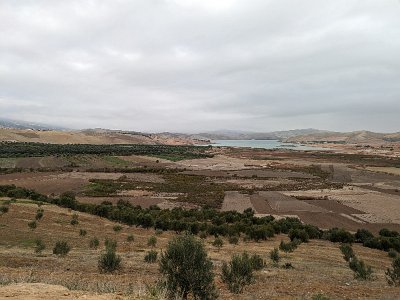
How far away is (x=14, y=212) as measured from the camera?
39.6m

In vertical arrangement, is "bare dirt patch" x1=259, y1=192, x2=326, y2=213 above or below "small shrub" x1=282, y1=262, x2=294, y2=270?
below

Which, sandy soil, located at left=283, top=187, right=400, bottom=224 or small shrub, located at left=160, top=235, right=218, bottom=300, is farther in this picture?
sandy soil, located at left=283, top=187, right=400, bottom=224

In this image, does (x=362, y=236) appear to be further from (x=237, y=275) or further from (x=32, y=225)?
(x=32, y=225)

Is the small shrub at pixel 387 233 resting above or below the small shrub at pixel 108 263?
below

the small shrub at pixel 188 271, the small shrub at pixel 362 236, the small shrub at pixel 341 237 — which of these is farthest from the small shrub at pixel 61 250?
the small shrub at pixel 362 236

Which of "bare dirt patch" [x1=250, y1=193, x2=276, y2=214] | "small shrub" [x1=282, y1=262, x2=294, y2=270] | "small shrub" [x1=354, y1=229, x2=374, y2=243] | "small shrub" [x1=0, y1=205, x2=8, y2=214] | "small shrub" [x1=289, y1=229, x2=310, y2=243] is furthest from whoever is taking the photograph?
"bare dirt patch" [x1=250, y1=193, x2=276, y2=214]

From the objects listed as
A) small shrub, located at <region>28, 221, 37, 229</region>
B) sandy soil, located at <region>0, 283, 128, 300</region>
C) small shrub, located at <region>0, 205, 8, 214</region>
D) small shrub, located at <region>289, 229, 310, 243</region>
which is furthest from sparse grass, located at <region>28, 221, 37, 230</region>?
sandy soil, located at <region>0, 283, 128, 300</region>

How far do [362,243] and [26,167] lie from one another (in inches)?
3614

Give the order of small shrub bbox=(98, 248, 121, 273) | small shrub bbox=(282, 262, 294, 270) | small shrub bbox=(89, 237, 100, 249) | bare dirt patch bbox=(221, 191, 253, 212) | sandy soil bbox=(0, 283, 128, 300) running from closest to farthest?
1. sandy soil bbox=(0, 283, 128, 300)
2. small shrub bbox=(98, 248, 121, 273)
3. small shrub bbox=(282, 262, 294, 270)
4. small shrub bbox=(89, 237, 100, 249)
5. bare dirt patch bbox=(221, 191, 253, 212)

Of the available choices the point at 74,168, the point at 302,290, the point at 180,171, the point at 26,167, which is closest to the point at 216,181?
the point at 180,171

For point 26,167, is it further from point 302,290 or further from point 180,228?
point 302,290

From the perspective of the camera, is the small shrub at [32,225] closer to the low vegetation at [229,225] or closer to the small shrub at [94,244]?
the low vegetation at [229,225]

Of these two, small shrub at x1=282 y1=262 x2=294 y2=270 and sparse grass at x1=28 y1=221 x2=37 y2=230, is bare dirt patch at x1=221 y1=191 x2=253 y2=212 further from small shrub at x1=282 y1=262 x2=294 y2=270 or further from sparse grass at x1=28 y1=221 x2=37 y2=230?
small shrub at x1=282 y1=262 x2=294 y2=270

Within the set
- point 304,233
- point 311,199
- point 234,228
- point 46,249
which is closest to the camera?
point 46,249
